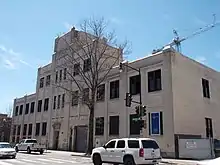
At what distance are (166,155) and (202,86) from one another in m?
10.1

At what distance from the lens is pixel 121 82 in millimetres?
32438

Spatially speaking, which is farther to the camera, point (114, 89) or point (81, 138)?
point (81, 138)

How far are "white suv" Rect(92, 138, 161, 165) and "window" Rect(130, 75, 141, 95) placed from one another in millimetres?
13799

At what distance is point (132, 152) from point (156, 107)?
12400mm

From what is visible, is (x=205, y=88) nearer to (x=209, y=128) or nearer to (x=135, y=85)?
(x=209, y=128)

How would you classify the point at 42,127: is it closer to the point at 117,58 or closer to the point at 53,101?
the point at 53,101

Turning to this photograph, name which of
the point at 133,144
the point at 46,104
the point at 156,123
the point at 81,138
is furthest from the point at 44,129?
the point at 133,144

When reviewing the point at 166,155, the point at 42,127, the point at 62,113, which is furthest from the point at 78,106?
the point at 166,155

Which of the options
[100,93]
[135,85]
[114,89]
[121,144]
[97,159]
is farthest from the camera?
[100,93]

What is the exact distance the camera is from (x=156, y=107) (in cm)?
2745

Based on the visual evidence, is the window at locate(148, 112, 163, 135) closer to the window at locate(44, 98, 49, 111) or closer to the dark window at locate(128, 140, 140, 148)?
the dark window at locate(128, 140, 140, 148)

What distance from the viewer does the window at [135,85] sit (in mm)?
30325

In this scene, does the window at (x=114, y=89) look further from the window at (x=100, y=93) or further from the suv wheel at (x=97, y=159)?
the suv wheel at (x=97, y=159)

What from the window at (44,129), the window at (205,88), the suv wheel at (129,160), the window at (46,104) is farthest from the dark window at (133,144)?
the window at (46,104)
